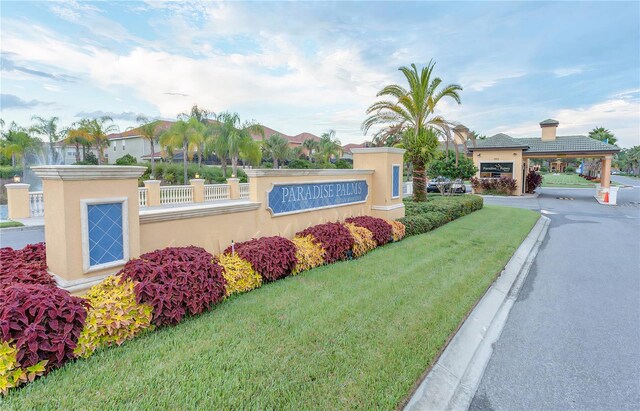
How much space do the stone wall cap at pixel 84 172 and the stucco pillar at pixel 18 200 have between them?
13797 millimetres

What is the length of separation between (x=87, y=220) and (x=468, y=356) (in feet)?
15.3

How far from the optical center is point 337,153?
58781 millimetres

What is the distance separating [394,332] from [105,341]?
123 inches

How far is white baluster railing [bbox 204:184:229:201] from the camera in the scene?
19314 mm

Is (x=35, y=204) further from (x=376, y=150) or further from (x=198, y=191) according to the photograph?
(x=376, y=150)

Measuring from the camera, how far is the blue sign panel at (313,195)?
7185mm

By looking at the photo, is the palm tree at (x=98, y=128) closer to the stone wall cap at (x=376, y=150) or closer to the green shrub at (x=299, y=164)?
the green shrub at (x=299, y=164)

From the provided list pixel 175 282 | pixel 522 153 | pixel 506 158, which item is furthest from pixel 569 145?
pixel 175 282

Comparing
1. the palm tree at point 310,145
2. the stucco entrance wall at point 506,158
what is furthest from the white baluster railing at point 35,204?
the palm tree at point 310,145

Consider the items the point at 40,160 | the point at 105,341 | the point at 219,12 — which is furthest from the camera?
the point at 40,160

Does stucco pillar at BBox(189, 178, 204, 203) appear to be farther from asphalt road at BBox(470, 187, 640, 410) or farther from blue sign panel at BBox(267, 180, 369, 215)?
asphalt road at BBox(470, 187, 640, 410)

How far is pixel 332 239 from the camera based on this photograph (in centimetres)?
734

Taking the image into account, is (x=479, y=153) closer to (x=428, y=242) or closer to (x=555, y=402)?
(x=428, y=242)

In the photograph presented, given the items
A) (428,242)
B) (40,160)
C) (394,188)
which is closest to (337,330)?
(428,242)
